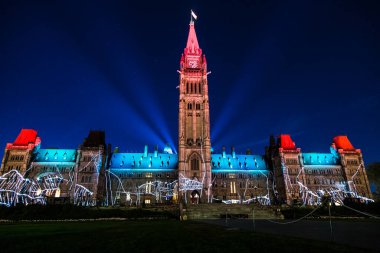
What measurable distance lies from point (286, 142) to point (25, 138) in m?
90.0

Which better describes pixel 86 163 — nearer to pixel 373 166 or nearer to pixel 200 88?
pixel 200 88

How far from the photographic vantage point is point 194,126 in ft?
261

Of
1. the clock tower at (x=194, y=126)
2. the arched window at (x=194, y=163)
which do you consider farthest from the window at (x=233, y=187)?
the arched window at (x=194, y=163)

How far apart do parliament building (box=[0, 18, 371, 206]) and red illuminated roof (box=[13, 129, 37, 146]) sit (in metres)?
0.28

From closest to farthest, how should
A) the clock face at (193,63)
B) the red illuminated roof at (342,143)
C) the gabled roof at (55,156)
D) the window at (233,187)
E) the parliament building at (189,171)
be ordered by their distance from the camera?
the parliament building at (189,171) → the gabled roof at (55,156) → the window at (233,187) → the red illuminated roof at (342,143) → the clock face at (193,63)

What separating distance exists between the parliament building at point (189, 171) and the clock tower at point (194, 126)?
11.6 inches

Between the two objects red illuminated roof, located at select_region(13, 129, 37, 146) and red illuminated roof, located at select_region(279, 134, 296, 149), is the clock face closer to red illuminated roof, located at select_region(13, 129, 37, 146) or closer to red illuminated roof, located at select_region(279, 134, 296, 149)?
red illuminated roof, located at select_region(279, 134, 296, 149)

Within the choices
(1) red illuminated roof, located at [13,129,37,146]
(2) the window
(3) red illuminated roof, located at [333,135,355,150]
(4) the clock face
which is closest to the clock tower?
(4) the clock face

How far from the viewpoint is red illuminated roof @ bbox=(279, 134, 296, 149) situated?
87938mm

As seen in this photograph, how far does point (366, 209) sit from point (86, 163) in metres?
70.3

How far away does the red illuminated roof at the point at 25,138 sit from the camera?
3142 inches

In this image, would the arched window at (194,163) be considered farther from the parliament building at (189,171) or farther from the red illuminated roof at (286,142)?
the red illuminated roof at (286,142)

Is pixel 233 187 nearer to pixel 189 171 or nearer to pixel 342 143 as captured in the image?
pixel 189 171

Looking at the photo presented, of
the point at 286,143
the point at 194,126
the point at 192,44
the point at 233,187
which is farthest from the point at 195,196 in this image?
the point at 192,44
